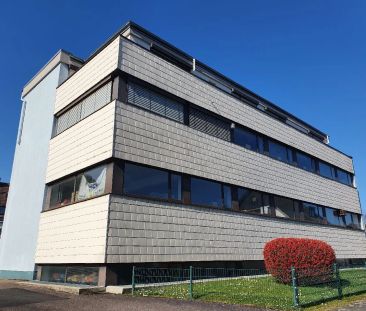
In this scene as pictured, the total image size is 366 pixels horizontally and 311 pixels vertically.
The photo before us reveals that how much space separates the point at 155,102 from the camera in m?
16.0

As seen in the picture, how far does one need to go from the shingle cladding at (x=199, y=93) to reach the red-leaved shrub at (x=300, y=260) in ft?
27.0

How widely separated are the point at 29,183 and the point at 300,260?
45.3 feet

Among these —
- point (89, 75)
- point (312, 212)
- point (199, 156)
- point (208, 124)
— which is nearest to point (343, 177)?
point (312, 212)

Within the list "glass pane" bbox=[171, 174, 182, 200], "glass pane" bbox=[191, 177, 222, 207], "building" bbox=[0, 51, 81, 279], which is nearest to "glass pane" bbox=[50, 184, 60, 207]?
"building" bbox=[0, 51, 81, 279]

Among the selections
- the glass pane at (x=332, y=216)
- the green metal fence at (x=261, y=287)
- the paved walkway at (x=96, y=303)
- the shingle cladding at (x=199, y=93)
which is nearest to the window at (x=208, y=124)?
the shingle cladding at (x=199, y=93)

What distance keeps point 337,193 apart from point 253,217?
1203 cm

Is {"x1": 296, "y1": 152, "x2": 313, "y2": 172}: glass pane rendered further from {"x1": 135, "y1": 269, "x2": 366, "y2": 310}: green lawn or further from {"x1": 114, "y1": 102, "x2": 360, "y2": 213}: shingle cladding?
{"x1": 135, "y1": 269, "x2": 366, "y2": 310}: green lawn

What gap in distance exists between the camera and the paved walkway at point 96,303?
8586mm

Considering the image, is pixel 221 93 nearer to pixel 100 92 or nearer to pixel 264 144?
pixel 264 144

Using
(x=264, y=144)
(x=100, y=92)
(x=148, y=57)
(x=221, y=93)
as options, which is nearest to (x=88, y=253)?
(x=100, y=92)

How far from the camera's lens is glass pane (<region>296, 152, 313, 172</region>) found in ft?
81.4

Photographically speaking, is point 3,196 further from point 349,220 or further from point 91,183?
point 349,220

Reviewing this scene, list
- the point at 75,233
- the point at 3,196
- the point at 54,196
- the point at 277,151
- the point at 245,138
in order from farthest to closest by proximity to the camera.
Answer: the point at 3,196
the point at 277,151
the point at 245,138
the point at 54,196
the point at 75,233

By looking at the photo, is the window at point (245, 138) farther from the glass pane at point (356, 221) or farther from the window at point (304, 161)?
the glass pane at point (356, 221)
